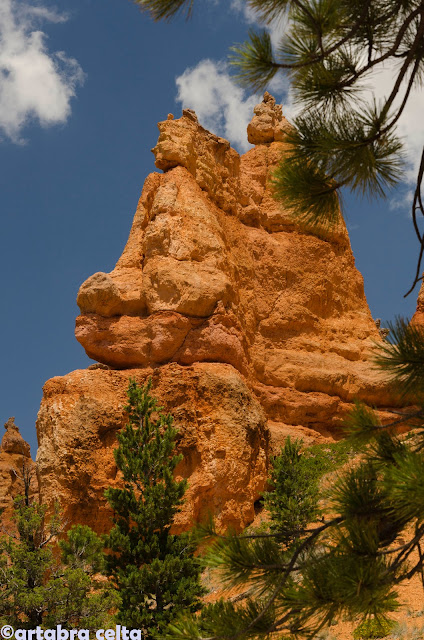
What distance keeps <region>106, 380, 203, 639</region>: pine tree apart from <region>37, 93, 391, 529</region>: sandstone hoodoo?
15.2 ft

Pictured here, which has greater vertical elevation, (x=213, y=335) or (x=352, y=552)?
(x=213, y=335)

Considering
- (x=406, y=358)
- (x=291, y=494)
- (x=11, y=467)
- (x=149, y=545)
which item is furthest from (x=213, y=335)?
(x=406, y=358)

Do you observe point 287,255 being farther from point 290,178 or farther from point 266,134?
point 290,178

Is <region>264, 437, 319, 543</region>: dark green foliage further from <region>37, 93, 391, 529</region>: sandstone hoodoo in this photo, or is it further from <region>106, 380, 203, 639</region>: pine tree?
<region>106, 380, 203, 639</region>: pine tree

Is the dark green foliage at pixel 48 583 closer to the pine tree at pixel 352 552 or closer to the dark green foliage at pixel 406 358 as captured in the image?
the pine tree at pixel 352 552

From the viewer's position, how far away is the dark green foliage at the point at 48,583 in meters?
15.2

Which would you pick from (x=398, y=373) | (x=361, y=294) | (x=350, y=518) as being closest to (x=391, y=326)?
(x=398, y=373)

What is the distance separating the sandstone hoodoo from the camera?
21.9 m

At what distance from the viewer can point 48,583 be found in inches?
606

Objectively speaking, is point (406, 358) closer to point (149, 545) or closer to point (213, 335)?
point (149, 545)

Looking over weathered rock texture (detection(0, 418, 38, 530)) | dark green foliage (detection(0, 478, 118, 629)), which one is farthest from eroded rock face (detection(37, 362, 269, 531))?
A: weathered rock texture (detection(0, 418, 38, 530))

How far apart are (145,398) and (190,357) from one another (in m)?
6.19

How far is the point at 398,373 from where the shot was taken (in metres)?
7.32

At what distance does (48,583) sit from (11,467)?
19739 mm
